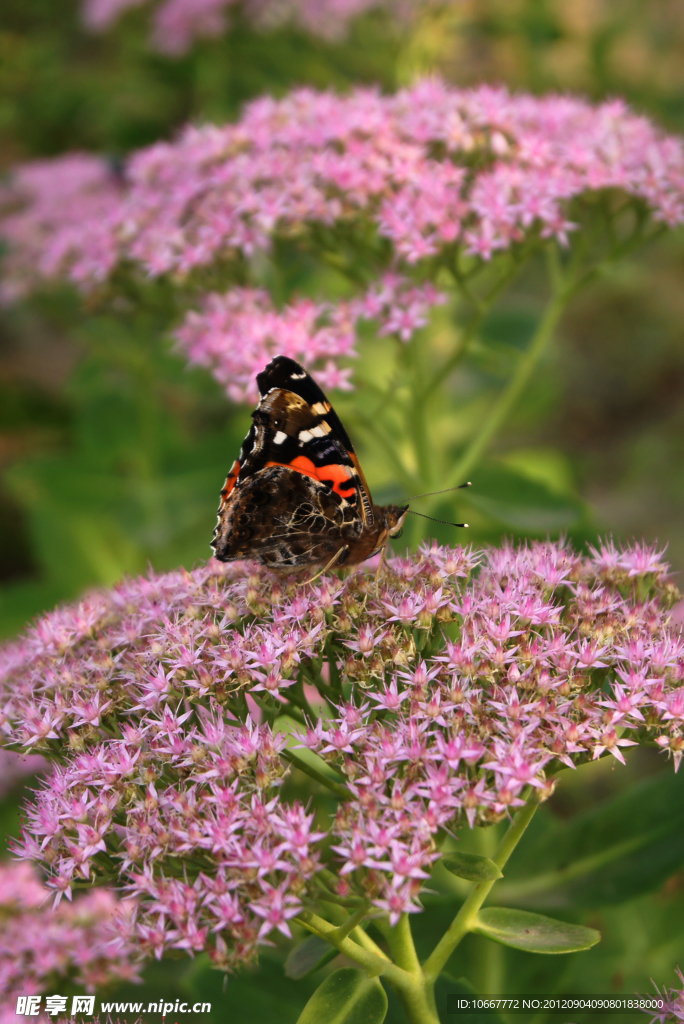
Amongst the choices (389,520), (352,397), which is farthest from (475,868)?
(352,397)

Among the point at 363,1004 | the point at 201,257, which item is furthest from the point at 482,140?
the point at 363,1004

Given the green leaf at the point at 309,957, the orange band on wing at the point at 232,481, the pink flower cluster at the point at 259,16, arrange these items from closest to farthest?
1. the green leaf at the point at 309,957
2. the orange band on wing at the point at 232,481
3. the pink flower cluster at the point at 259,16

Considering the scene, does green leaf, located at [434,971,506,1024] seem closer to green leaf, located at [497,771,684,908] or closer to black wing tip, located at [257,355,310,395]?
green leaf, located at [497,771,684,908]

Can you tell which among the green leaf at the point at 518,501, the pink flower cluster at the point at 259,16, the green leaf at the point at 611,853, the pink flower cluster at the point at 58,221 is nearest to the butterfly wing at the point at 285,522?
the green leaf at the point at 518,501

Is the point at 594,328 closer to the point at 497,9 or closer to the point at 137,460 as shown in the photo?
the point at 497,9

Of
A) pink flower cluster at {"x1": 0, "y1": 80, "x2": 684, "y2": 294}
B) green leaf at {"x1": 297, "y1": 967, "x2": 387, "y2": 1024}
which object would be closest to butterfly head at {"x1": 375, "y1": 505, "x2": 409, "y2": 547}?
pink flower cluster at {"x1": 0, "y1": 80, "x2": 684, "y2": 294}

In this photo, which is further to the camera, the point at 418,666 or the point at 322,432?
the point at 322,432

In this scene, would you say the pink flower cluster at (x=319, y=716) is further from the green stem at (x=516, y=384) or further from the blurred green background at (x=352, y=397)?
the green stem at (x=516, y=384)
